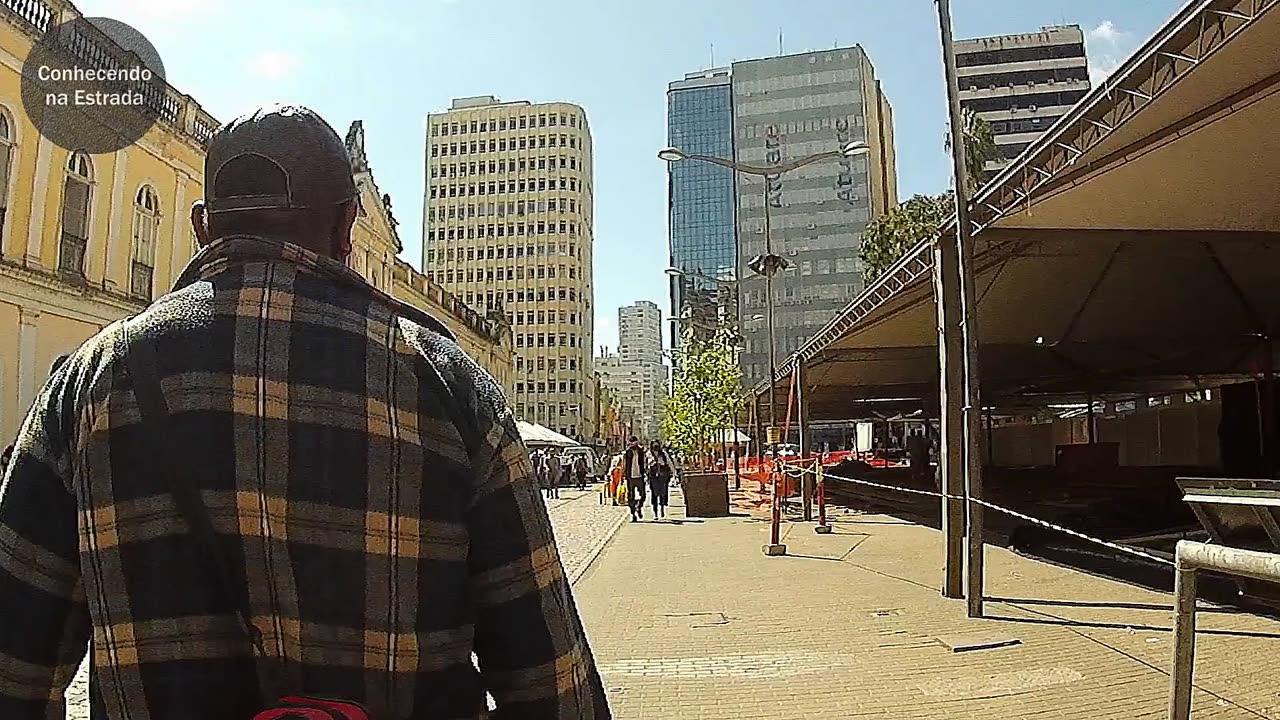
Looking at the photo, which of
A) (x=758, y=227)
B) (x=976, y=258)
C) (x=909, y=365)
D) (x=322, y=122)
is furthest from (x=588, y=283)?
(x=322, y=122)

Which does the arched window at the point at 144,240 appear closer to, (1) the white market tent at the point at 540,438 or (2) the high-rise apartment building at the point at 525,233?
(1) the white market tent at the point at 540,438

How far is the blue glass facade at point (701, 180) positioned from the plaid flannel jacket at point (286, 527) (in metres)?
124

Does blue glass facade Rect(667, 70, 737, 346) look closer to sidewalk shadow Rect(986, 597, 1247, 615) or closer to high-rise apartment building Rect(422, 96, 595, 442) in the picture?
high-rise apartment building Rect(422, 96, 595, 442)

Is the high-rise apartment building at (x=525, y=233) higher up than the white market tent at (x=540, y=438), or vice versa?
the high-rise apartment building at (x=525, y=233)

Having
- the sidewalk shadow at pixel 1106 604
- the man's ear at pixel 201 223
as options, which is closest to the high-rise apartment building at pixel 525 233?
the sidewalk shadow at pixel 1106 604

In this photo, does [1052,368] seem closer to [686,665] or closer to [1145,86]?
[1145,86]

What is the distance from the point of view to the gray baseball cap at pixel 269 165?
5.18 ft

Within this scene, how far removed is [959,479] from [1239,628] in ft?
8.75

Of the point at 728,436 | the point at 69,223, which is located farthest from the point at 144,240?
the point at 728,436

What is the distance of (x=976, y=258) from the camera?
10.9m

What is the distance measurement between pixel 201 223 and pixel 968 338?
809 centimetres

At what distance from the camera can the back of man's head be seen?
5.18 feet

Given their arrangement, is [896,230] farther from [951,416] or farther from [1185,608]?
[1185,608]

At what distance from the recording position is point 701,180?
138000 mm
